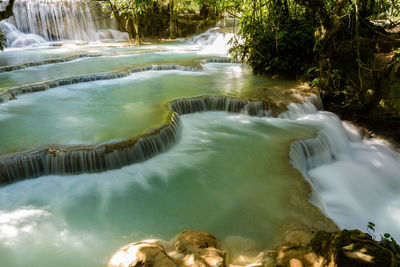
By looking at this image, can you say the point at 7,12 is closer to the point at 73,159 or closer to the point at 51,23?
the point at 73,159

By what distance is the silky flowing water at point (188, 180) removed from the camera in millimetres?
3428

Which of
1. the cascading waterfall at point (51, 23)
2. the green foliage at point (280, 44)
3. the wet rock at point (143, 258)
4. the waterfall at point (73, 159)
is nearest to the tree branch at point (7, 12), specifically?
the waterfall at point (73, 159)

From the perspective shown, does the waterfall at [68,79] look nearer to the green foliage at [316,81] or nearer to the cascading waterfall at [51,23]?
the green foliage at [316,81]

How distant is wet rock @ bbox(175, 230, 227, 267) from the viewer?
2.62 m

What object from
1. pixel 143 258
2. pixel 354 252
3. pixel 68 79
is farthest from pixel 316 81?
pixel 68 79

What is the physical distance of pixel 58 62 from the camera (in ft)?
39.8

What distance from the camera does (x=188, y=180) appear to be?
4508 mm

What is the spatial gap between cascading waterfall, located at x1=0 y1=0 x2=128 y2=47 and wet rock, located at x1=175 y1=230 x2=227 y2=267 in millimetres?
18293

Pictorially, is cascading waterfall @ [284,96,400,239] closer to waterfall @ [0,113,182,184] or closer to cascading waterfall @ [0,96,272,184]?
cascading waterfall @ [0,96,272,184]

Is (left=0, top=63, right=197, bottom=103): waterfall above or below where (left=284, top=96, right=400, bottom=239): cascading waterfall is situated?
above

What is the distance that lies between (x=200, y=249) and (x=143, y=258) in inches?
23.3

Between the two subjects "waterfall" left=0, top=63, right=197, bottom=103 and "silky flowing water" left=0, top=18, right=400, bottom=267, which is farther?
"waterfall" left=0, top=63, right=197, bottom=103

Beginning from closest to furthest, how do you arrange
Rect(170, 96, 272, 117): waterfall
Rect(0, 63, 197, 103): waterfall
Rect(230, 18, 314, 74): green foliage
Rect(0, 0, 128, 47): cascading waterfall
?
Rect(170, 96, 272, 117): waterfall, Rect(0, 63, 197, 103): waterfall, Rect(230, 18, 314, 74): green foliage, Rect(0, 0, 128, 47): cascading waterfall

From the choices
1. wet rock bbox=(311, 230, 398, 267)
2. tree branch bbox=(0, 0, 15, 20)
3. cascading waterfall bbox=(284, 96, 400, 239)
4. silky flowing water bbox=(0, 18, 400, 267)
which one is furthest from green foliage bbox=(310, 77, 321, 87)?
tree branch bbox=(0, 0, 15, 20)
